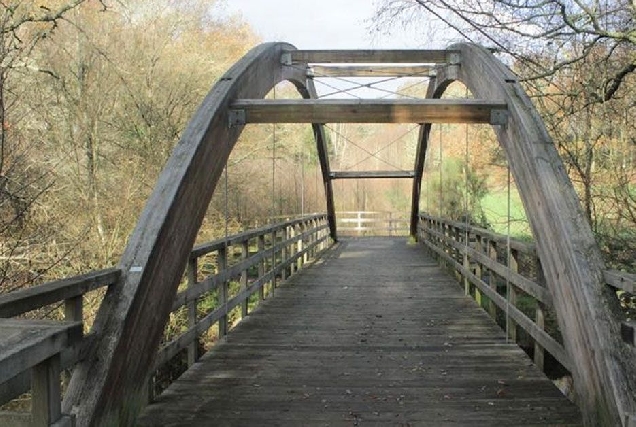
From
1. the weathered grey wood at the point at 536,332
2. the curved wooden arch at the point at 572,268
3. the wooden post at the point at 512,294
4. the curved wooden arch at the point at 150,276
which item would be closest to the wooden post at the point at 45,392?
the curved wooden arch at the point at 150,276

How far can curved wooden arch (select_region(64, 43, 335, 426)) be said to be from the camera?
296 centimetres

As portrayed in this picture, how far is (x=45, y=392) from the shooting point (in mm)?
2133

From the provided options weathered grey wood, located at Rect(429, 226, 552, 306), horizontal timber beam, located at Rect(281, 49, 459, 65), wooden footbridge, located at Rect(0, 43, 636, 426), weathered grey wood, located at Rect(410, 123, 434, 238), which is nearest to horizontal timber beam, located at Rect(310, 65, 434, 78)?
weathered grey wood, located at Rect(410, 123, 434, 238)

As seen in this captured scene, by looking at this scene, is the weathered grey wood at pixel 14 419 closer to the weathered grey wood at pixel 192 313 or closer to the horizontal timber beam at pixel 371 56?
the weathered grey wood at pixel 192 313

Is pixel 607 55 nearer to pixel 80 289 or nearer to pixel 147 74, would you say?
pixel 80 289

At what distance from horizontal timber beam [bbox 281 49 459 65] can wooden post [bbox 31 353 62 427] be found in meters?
5.95

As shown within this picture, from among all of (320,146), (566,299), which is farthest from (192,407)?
(320,146)

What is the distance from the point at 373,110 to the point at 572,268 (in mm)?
2169

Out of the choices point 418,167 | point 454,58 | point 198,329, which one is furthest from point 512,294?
point 418,167

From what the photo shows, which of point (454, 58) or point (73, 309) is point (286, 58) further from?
point (73, 309)

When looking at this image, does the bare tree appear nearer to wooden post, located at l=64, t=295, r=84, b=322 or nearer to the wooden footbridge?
the wooden footbridge

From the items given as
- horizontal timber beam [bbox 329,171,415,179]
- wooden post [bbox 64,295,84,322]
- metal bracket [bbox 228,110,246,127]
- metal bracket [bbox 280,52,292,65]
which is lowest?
wooden post [bbox 64,295,84,322]

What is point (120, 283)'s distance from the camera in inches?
129

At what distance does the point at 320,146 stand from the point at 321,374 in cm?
1030
